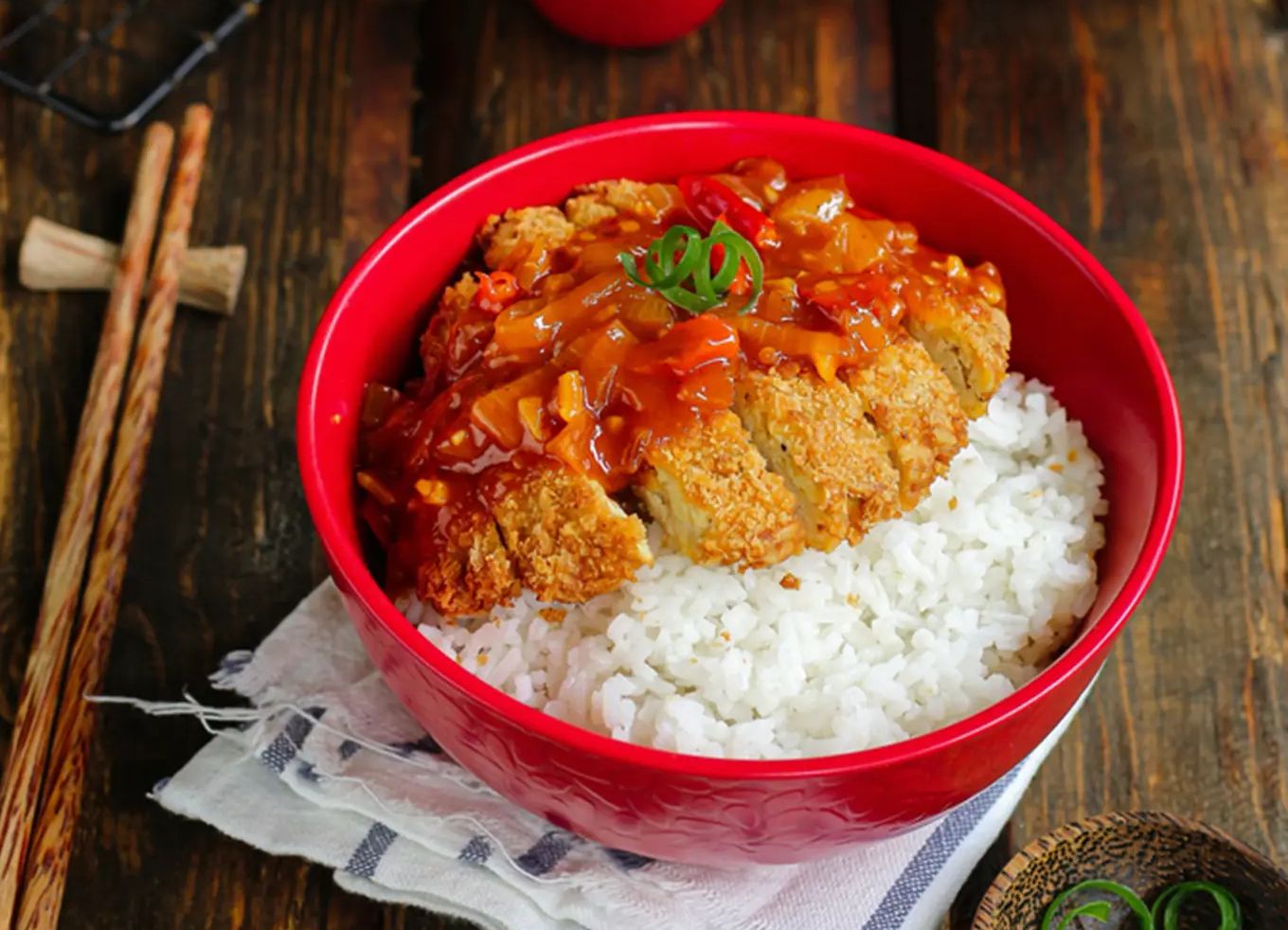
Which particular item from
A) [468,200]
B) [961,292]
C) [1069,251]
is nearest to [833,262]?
[961,292]

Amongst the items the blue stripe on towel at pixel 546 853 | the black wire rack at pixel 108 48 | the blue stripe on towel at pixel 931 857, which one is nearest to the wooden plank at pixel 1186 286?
the blue stripe on towel at pixel 931 857

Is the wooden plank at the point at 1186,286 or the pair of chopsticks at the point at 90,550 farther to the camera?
the wooden plank at the point at 1186,286

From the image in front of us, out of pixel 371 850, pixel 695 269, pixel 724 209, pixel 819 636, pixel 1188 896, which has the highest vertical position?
pixel 724 209

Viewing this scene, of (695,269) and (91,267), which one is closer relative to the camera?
(695,269)

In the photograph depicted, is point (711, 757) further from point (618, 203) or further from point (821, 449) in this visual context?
point (618, 203)

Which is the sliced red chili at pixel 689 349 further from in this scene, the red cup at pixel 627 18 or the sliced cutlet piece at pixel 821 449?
the red cup at pixel 627 18

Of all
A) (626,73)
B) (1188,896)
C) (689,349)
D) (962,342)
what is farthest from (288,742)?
(626,73)

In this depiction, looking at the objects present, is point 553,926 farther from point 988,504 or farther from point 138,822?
point 988,504
